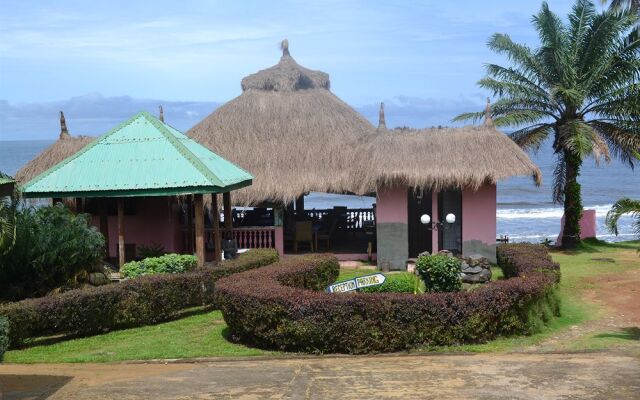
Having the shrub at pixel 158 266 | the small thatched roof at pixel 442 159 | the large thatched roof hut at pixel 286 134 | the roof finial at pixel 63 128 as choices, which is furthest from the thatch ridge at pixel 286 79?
the shrub at pixel 158 266

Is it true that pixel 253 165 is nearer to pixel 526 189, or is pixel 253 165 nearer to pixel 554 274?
pixel 554 274

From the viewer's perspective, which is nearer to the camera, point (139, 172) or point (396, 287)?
point (396, 287)

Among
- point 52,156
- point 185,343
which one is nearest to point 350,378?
point 185,343

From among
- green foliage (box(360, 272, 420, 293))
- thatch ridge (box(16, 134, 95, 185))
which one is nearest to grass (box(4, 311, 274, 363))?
green foliage (box(360, 272, 420, 293))

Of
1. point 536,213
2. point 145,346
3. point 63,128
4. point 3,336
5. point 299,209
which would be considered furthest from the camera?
point 536,213

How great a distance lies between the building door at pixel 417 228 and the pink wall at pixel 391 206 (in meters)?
1.22

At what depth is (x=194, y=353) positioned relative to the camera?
12.8m

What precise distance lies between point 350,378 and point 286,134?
1380 centimetres

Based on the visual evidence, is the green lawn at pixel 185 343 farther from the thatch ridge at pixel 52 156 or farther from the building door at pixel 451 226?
the thatch ridge at pixel 52 156

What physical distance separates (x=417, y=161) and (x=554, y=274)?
642cm

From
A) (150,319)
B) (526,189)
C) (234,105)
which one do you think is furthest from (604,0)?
(526,189)

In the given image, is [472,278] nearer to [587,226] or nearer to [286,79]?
[286,79]

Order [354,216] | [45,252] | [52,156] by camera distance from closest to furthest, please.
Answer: [45,252]
[52,156]
[354,216]

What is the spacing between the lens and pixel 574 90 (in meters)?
23.7
